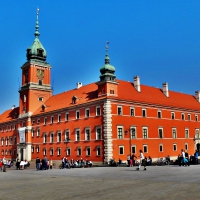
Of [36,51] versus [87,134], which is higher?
[36,51]

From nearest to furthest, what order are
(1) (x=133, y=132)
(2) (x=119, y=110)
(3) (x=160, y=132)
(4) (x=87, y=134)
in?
(2) (x=119, y=110) < (1) (x=133, y=132) < (4) (x=87, y=134) < (3) (x=160, y=132)

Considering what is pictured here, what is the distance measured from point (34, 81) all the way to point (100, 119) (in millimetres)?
21961

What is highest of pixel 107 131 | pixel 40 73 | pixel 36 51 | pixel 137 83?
pixel 36 51

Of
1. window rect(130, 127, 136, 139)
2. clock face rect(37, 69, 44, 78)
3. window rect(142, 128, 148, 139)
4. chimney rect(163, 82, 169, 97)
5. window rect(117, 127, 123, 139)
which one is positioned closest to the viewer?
window rect(117, 127, 123, 139)

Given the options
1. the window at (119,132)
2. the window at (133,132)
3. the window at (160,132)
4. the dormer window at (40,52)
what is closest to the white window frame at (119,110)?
the window at (119,132)

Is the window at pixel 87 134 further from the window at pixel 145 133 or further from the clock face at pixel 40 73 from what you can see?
the clock face at pixel 40 73

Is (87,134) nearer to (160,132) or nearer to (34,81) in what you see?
(160,132)

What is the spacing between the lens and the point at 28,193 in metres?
12.1

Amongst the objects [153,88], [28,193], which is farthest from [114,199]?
[153,88]

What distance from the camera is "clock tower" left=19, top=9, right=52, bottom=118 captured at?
57.3 m

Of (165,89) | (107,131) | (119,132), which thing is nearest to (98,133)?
(107,131)

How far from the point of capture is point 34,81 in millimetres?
57906

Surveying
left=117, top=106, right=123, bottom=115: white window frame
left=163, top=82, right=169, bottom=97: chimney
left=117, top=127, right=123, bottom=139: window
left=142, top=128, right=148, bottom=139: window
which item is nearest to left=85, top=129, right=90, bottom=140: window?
left=117, top=127, right=123, bottom=139: window

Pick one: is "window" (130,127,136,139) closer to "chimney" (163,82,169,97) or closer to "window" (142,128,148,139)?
"window" (142,128,148,139)
